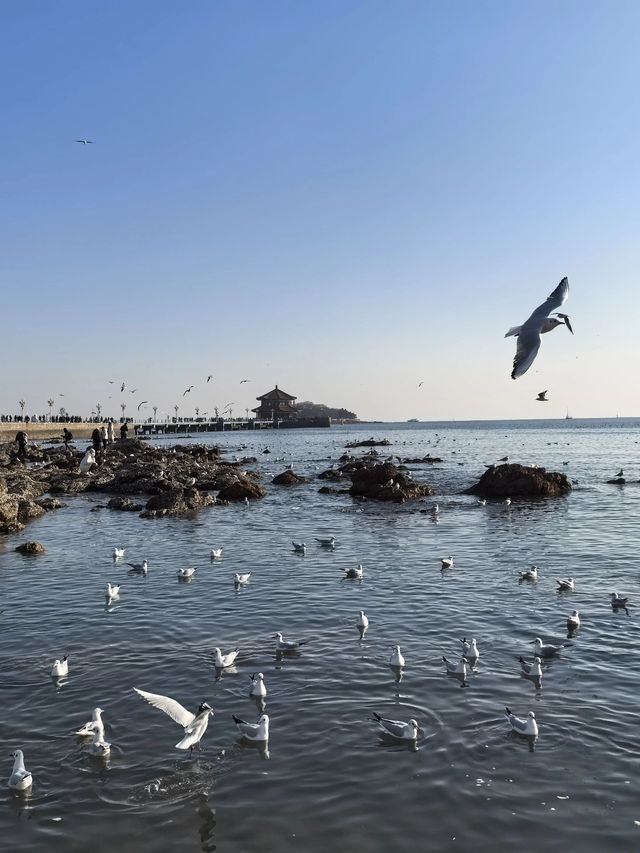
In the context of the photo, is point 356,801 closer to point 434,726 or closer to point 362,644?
point 434,726

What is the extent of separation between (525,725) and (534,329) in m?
5.69

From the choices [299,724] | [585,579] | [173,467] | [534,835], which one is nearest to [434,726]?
[299,724]

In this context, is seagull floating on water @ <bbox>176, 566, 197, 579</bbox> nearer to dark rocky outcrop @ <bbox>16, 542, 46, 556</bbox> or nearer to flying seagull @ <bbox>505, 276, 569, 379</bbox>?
dark rocky outcrop @ <bbox>16, 542, 46, 556</bbox>

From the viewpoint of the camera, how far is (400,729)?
7957 millimetres

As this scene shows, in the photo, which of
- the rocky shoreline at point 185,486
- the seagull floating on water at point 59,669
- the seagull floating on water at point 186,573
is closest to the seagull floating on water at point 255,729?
the seagull floating on water at point 59,669

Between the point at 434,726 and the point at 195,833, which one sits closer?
the point at 195,833

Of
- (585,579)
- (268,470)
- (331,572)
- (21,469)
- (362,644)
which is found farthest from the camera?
(268,470)

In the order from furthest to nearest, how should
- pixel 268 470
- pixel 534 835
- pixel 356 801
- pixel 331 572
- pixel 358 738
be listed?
pixel 268 470, pixel 331 572, pixel 358 738, pixel 356 801, pixel 534 835

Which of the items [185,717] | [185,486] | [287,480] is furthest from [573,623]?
[287,480]

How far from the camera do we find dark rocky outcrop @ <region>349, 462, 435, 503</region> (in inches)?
1249

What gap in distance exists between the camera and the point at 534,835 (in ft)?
20.4

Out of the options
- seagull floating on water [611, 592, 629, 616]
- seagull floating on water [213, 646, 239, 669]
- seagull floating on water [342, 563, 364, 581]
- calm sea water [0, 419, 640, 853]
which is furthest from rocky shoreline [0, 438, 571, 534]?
seagull floating on water [611, 592, 629, 616]

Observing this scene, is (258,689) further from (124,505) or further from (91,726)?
(124,505)

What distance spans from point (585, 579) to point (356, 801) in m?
11.0
